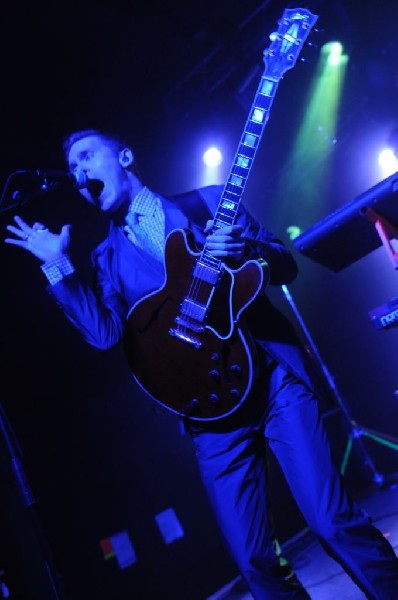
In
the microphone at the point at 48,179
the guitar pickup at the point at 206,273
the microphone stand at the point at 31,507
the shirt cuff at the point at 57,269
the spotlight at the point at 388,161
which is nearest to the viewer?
the microphone stand at the point at 31,507

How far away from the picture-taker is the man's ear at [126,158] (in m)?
2.60

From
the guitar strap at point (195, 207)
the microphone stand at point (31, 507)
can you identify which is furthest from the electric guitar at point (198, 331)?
the microphone stand at point (31, 507)

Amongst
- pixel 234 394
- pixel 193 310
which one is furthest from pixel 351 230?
pixel 234 394

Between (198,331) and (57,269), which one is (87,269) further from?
(198,331)

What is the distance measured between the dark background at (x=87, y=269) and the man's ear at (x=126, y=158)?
3.94 feet

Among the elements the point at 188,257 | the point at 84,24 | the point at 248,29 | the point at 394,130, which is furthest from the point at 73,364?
the point at 394,130

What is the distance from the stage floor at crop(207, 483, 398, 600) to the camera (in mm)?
2709

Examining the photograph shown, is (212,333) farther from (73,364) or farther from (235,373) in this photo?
(73,364)

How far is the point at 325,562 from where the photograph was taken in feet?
10.8

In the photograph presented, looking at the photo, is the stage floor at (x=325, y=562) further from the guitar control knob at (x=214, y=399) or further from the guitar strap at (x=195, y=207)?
the guitar strap at (x=195, y=207)

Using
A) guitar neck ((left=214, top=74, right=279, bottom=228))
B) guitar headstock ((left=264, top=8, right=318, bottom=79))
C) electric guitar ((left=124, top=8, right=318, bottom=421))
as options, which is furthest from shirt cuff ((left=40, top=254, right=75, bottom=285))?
guitar headstock ((left=264, top=8, right=318, bottom=79))

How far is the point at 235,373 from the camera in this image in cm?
183

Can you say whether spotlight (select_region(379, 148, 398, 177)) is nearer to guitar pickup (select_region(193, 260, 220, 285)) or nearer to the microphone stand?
guitar pickup (select_region(193, 260, 220, 285))

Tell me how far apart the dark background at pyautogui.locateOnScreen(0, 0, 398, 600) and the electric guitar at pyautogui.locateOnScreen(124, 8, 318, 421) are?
189 centimetres
